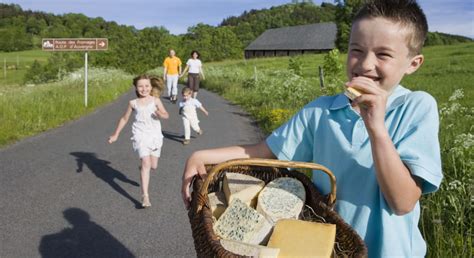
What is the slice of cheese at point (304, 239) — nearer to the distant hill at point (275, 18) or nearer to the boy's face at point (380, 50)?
the boy's face at point (380, 50)

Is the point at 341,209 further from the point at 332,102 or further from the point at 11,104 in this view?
the point at 11,104

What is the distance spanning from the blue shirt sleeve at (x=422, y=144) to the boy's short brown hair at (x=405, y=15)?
179 mm

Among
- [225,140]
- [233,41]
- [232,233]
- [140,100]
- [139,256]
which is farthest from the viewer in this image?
[233,41]

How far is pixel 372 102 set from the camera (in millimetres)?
1271

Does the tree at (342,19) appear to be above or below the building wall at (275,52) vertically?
above

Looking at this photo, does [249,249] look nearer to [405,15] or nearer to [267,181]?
[267,181]

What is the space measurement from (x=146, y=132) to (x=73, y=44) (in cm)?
921

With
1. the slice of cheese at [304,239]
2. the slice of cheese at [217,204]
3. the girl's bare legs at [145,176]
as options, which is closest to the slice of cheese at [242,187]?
the slice of cheese at [217,204]

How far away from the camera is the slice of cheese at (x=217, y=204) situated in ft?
5.81

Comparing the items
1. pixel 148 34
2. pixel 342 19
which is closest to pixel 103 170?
pixel 148 34

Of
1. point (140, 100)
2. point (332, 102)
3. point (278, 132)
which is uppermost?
point (332, 102)

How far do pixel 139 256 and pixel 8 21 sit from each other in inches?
5150

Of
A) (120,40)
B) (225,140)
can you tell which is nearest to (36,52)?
(120,40)

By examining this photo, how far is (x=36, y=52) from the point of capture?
337 feet
